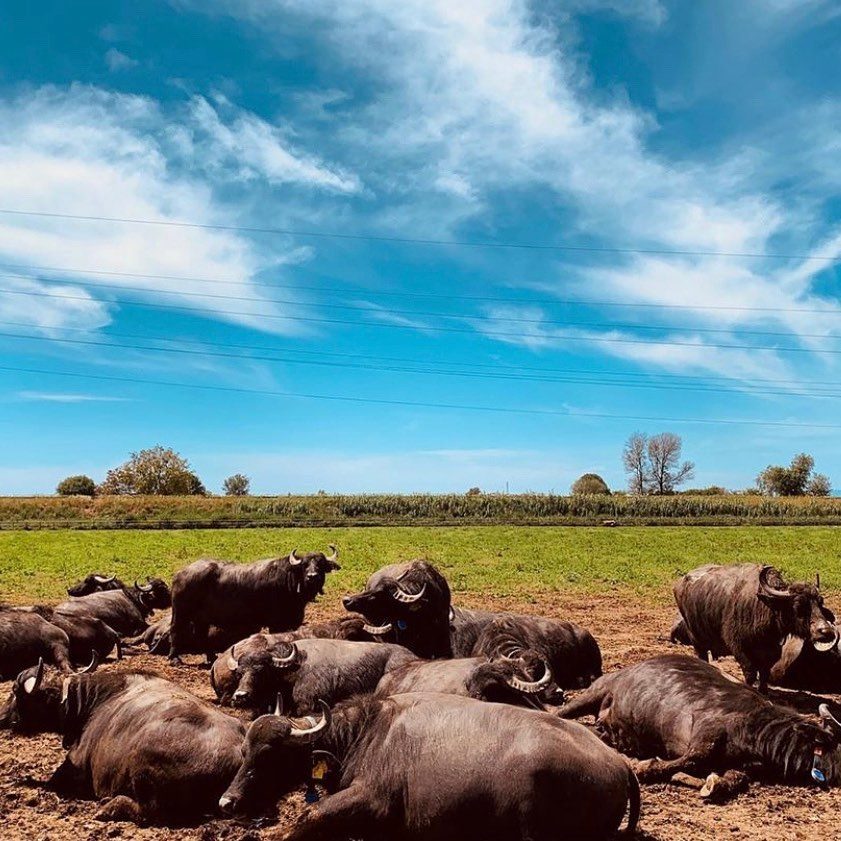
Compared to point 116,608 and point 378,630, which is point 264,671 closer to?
point 378,630

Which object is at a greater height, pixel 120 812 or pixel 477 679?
pixel 477 679

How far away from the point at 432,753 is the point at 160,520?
5705cm

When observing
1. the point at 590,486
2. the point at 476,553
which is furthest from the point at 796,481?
the point at 476,553


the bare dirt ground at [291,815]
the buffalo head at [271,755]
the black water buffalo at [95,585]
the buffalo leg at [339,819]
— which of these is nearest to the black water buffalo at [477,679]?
the bare dirt ground at [291,815]

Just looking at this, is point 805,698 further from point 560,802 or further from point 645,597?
point 645,597

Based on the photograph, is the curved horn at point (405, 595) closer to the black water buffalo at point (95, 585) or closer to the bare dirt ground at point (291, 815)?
the bare dirt ground at point (291, 815)

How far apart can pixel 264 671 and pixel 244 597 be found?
16.9 ft

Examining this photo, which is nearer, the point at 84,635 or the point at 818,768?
the point at 818,768

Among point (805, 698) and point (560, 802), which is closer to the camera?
point (560, 802)

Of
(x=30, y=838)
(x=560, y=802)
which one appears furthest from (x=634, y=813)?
(x=30, y=838)

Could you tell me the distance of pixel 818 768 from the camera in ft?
23.9

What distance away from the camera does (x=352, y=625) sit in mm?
11828

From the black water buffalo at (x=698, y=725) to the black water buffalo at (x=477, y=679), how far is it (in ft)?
3.31

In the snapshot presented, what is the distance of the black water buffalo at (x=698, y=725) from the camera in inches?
293
